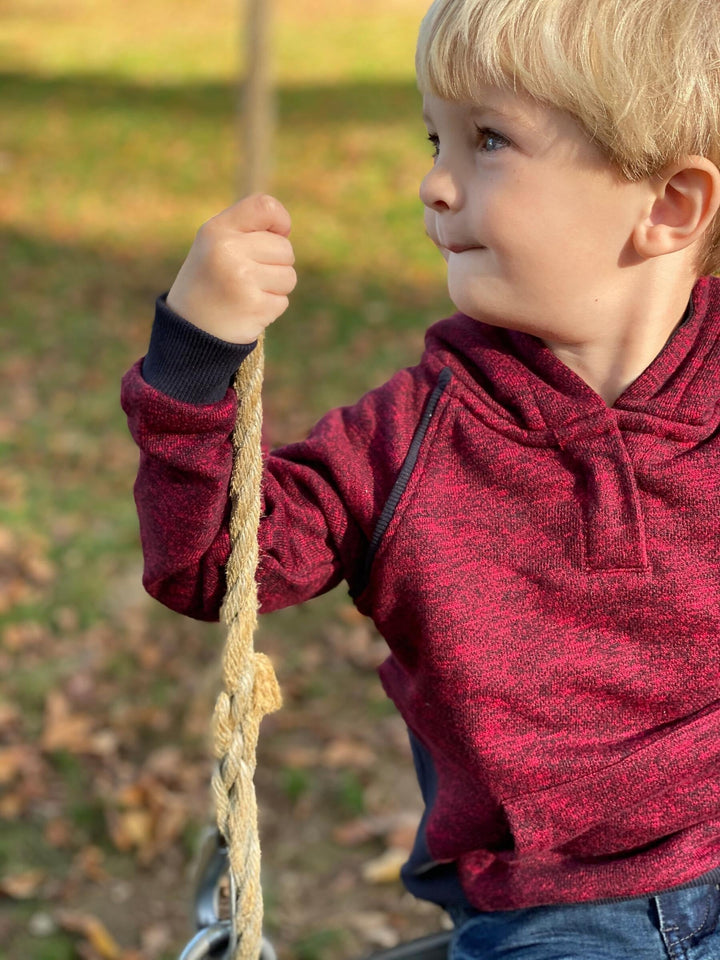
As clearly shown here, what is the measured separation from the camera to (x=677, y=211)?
1617 millimetres

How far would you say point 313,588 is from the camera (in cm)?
174

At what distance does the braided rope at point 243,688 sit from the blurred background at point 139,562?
5.93 feet

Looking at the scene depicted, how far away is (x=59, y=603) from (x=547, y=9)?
3625 millimetres

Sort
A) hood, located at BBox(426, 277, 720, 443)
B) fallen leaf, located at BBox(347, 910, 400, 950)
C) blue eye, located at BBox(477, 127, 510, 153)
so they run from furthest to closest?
1. fallen leaf, located at BBox(347, 910, 400, 950)
2. hood, located at BBox(426, 277, 720, 443)
3. blue eye, located at BBox(477, 127, 510, 153)

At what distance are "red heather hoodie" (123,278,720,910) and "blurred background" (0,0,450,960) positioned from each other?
6.11 ft

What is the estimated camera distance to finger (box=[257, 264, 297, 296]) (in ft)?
4.88

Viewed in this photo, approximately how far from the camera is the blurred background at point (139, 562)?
3.51 metres

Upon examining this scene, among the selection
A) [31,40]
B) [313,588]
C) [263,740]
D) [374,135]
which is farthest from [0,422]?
[31,40]

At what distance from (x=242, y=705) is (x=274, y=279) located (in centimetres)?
60

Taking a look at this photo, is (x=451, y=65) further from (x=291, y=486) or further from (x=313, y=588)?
(x=313, y=588)

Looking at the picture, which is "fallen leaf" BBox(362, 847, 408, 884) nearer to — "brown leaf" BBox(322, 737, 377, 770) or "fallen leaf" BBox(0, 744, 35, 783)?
"brown leaf" BBox(322, 737, 377, 770)

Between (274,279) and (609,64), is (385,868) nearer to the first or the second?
(274,279)

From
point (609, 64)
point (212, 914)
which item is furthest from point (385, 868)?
point (609, 64)

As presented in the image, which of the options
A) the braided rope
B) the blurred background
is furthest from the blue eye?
the blurred background
